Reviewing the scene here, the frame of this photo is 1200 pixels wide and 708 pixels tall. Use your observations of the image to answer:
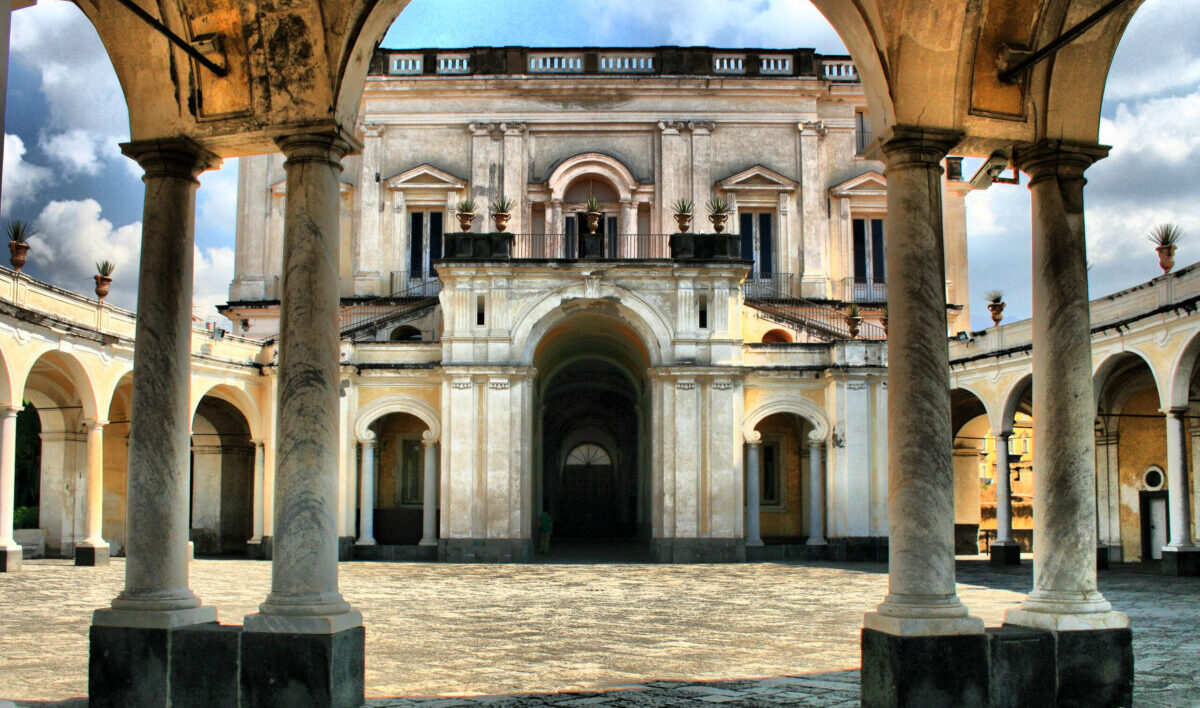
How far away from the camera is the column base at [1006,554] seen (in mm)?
30906

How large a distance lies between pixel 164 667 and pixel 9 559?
18957 mm

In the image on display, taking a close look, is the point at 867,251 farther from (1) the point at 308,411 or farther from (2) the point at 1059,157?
(1) the point at 308,411

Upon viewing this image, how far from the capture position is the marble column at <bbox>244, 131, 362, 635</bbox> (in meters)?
8.73

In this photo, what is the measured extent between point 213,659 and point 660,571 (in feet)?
64.8

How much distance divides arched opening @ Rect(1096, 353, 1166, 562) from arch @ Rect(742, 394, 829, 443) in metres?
7.67

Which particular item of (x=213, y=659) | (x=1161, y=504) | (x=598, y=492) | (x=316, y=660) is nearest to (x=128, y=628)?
(x=213, y=659)

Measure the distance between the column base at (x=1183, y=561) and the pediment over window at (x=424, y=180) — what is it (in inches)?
1009

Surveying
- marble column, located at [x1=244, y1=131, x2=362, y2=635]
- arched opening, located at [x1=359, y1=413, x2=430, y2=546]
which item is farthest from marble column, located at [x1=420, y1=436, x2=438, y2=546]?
marble column, located at [x1=244, y1=131, x2=362, y2=635]

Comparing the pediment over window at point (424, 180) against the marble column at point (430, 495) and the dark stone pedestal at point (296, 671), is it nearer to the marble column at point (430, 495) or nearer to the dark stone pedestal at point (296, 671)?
the marble column at point (430, 495)

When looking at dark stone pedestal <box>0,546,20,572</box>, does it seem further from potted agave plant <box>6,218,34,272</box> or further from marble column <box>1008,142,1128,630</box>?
marble column <box>1008,142,1128,630</box>

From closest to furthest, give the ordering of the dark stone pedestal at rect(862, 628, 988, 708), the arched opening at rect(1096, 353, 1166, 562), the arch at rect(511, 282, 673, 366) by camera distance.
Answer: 1. the dark stone pedestal at rect(862, 628, 988, 708)
2. the arch at rect(511, 282, 673, 366)
3. the arched opening at rect(1096, 353, 1166, 562)

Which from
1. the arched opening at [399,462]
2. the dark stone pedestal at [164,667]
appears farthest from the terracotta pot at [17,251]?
the dark stone pedestal at [164,667]

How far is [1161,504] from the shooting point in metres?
31.3

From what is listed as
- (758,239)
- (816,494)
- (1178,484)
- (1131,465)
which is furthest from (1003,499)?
(758,239)
